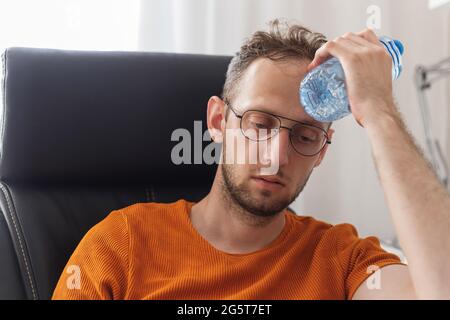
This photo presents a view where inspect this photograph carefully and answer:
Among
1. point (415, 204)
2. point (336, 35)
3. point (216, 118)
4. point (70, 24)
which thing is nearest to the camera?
point (415, 204)

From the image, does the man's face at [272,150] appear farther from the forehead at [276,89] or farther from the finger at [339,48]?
the finger at [339,48]

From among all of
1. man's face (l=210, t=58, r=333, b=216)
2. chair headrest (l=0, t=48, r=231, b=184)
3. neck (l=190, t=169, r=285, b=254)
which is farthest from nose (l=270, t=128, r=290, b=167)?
chair headrest (l=0, t=48, r=231, b=184)

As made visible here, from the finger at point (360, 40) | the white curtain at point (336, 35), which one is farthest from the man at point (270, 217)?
the white curtain at point (336, 35)

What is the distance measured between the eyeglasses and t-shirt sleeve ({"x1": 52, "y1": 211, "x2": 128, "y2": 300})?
327mm

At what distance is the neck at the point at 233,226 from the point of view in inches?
46.5

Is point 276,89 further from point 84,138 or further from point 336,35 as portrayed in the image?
point 336,35

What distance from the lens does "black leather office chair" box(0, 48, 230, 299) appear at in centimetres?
124

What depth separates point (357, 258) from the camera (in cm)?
111

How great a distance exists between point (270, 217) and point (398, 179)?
0.35 m

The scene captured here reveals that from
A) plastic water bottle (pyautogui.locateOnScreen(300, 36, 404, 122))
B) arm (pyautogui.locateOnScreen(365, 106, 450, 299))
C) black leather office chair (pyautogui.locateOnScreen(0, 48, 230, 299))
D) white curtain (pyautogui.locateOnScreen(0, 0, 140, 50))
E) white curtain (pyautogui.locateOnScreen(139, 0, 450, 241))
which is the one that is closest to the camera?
arm (pyautogui.locateOnScreen(365, 106, 450, 299))

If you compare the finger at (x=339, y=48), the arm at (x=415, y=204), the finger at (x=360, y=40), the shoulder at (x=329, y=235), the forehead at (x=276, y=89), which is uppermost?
the finger at (x=360, y=40)

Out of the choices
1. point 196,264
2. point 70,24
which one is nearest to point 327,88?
point 196,264

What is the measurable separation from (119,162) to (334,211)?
113 centimetres

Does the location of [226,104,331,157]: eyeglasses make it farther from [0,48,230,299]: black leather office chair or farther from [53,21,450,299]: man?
[0,48,230,299]: black leather office chair
